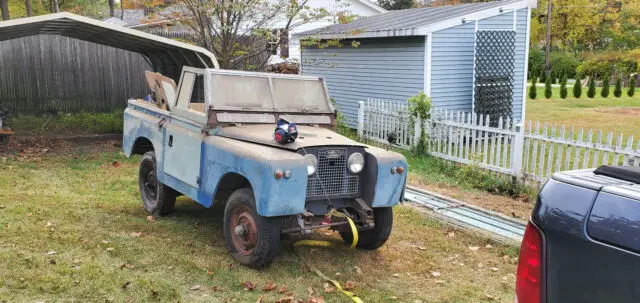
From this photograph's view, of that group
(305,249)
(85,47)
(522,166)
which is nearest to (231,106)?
(305,249)

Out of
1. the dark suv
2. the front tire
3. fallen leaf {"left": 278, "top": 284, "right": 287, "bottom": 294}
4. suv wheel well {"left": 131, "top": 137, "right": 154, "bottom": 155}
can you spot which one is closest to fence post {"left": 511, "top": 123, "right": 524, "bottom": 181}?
the front tire

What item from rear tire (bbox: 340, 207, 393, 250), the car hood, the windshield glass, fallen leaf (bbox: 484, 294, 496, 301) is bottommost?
fallen leaf (bbox: 484, 294, 496, 301)

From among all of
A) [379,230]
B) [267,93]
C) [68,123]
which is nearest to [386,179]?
[379,230]

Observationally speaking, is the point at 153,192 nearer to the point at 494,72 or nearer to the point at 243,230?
the point at 243,230

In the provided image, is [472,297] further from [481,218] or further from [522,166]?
[522,166]

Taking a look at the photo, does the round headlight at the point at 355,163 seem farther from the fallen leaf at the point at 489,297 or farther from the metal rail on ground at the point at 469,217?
the metal rail on ground at the point at 469,217

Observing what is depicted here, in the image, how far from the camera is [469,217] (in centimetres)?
772

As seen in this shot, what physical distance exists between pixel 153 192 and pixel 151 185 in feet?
0.32

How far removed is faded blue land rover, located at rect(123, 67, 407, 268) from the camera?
537 centimetres

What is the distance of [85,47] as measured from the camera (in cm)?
1672

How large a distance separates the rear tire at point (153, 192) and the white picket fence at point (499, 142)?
546cm

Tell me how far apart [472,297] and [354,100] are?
11.0 m

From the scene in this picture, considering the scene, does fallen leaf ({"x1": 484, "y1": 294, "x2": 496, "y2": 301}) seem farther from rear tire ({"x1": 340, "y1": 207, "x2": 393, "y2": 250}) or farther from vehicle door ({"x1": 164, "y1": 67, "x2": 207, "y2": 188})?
vehicle door ({"x1": 164, "y1": 67, "x2": 207, "y2": 188})

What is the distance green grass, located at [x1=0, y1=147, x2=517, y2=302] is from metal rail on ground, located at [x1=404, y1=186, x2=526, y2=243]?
0.23 meters
